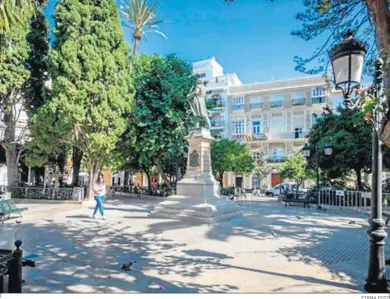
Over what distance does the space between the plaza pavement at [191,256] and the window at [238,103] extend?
3151 centimetres

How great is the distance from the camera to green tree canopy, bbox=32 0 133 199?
51.8ft

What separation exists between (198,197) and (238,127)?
30.3 m

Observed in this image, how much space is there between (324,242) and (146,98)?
1541 cm

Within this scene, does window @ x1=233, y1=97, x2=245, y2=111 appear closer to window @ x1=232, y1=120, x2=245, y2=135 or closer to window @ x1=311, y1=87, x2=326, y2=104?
window @ x1=232, y1=120, x2=245, y2=135

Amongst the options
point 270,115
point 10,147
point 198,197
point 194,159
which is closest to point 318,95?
point 270,115

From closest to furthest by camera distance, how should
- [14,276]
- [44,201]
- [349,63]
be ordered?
1. [14,276]
2. [349,63]
3. [44,201]

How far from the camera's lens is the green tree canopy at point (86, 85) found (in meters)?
15.8

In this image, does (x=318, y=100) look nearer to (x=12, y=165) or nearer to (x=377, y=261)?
(x=12, y=165)

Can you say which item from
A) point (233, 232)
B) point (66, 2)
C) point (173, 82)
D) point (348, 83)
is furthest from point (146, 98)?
point (348, 83)

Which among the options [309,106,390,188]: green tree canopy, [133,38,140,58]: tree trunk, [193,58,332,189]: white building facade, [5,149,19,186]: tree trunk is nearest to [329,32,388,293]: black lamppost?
[309,106,390,188]: green tree canopy

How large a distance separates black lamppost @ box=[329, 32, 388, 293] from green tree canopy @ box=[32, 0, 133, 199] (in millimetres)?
14138

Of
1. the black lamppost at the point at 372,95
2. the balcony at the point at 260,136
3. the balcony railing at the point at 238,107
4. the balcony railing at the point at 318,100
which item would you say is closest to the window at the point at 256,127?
the balcony at the point at 260,136

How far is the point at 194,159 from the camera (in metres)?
12.2

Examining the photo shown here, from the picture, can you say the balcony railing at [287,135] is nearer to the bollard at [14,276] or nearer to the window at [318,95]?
the window at [318,95]
